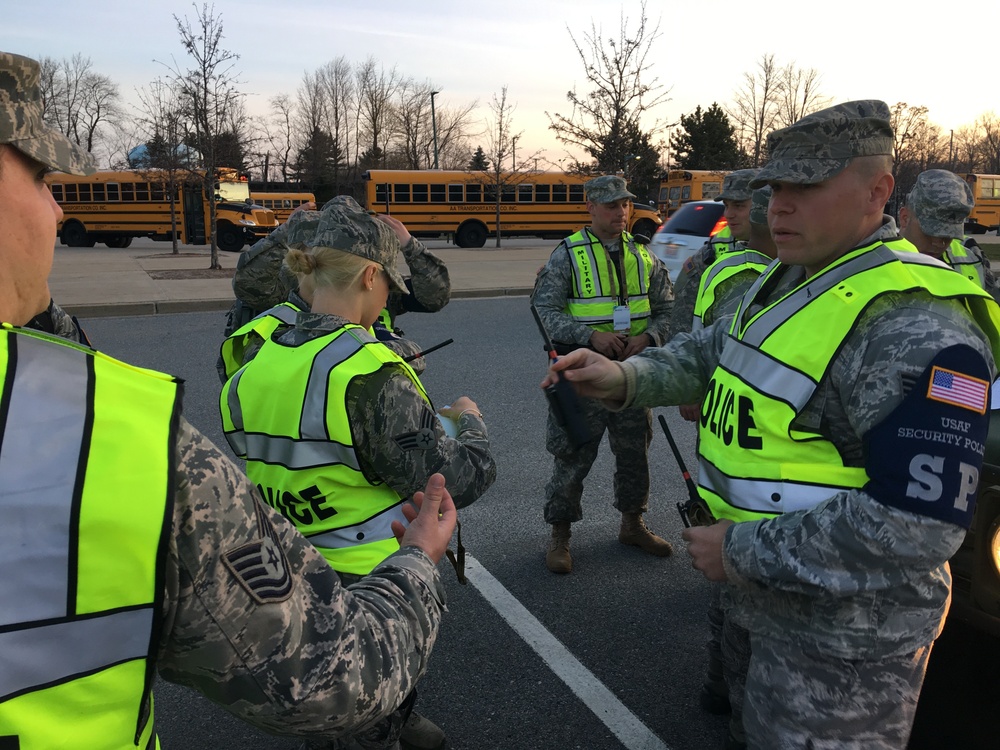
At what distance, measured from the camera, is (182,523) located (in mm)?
955

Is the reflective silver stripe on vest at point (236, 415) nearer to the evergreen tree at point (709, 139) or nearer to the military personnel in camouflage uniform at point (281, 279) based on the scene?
the military personnel in camouflage uniform at point (281, 279)

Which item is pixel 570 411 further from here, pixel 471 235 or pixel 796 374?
pixel 471 235

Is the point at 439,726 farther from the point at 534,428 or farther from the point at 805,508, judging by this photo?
the point at 534,428

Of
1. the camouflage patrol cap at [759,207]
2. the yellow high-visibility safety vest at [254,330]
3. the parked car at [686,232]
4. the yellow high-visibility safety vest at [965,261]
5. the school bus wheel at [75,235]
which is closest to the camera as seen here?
the yellow high-visibility safety vest at [254,330]

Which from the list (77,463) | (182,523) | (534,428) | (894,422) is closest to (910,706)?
(894,422)

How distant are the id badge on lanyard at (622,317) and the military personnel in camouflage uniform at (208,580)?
368 cm

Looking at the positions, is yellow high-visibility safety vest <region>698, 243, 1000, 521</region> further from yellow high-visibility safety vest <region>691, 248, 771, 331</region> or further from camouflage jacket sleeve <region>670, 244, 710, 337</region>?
camouflage jacket sleeve <region>670, 244, 710, 337</region>

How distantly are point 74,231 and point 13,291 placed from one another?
104 feet

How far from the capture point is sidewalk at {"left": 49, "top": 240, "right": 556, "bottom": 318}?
521 inches

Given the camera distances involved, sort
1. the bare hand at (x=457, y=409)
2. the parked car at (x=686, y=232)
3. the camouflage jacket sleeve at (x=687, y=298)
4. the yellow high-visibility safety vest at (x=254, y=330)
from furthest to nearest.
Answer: the parked car at (x=686, y=232) → the camouflage jacket sleeve at (x=687, y=298) → the yellow high-visibility safety vest at (x=254, y=330) → the bare hand at (x=457, y=409)

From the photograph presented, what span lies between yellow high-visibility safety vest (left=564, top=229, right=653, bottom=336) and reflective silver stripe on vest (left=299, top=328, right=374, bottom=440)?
2.77m

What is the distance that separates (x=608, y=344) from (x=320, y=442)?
282 centimetres

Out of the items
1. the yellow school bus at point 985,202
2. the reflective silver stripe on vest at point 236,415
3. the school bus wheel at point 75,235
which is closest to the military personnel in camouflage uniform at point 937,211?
the reflective silver stripe on vest at point 236,415

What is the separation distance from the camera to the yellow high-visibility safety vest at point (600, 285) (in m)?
4.74
